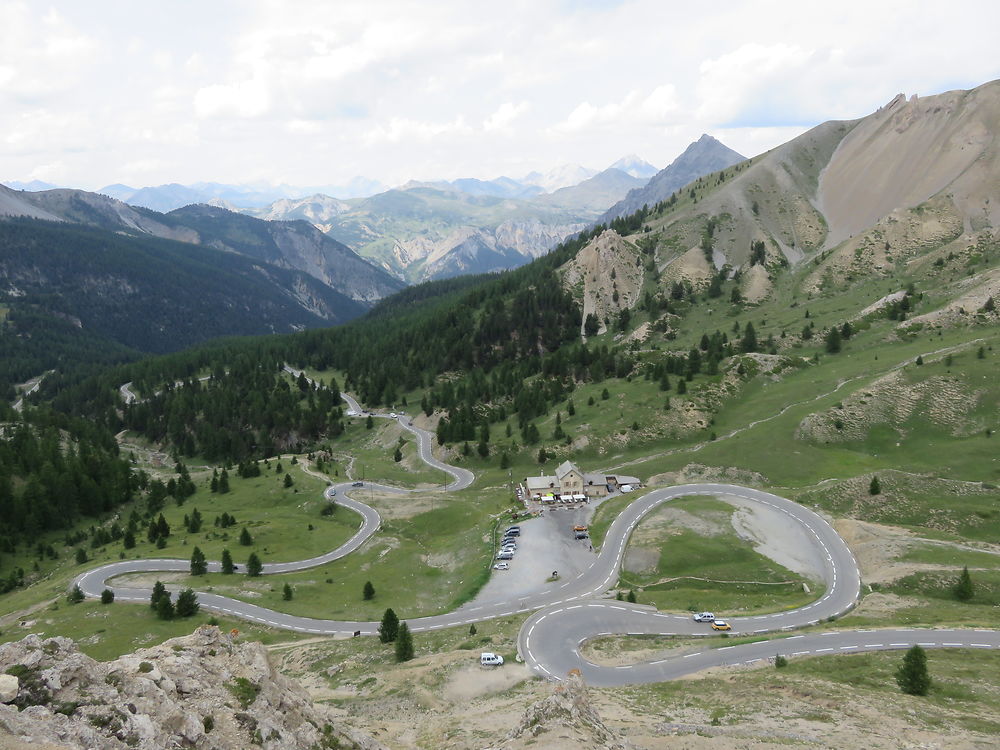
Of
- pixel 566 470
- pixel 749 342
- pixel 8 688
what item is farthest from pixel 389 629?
pixel 749 342

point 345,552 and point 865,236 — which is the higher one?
point 865,236

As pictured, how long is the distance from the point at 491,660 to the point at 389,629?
43.4ft

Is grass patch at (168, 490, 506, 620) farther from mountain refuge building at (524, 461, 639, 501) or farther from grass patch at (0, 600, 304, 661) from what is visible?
mountain refuge building at (524, 461, 639, 501)

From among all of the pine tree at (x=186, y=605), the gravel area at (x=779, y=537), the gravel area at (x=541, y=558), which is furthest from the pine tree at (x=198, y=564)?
the gravel area at (x=779, y=537)

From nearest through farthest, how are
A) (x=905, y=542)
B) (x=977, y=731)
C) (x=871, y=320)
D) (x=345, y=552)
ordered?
(x=977, y=731) < (x=905, y=542) < (x=345, y=552) < (x=871, y=320)

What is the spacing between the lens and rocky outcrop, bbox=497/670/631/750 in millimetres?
24969

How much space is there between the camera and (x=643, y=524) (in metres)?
76.1

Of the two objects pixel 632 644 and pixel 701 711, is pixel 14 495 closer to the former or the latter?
pixel 632 644

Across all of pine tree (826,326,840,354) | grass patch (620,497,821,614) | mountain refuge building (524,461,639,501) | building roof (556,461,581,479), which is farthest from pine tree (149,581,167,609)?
pine tree (826,326,840,354)

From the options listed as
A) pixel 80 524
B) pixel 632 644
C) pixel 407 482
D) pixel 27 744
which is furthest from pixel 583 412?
pixel 27 744

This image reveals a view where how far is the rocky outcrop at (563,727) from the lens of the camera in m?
25.0

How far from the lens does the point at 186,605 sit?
63.5 metres

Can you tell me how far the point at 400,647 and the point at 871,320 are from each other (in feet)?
486

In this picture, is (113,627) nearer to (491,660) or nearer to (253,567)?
(253,567)
